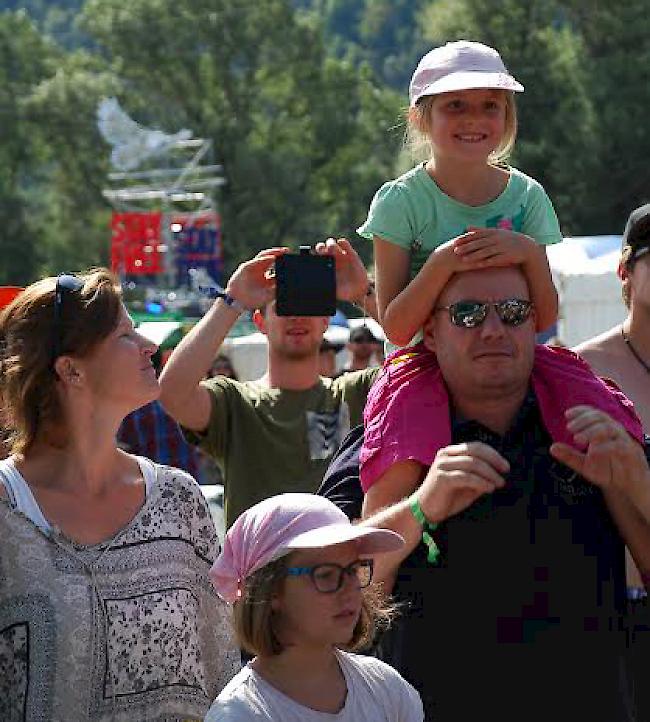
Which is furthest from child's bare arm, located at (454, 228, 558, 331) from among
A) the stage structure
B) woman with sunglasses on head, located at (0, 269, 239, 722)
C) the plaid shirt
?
the stage structure

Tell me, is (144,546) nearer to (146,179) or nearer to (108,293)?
(108,293)

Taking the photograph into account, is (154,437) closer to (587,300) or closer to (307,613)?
(307,613)

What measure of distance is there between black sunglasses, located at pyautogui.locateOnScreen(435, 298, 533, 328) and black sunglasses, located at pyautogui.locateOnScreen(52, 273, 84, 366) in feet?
2.71

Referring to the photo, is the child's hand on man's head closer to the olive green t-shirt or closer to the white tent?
the olive green t-shirt

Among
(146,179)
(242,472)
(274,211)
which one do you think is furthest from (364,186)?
(242,472)

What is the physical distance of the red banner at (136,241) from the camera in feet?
155

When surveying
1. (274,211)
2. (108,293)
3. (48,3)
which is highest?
(48,3)

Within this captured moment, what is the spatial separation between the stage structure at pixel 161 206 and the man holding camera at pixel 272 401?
3787cm

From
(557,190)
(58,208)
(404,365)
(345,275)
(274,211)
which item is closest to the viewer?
(404,365)

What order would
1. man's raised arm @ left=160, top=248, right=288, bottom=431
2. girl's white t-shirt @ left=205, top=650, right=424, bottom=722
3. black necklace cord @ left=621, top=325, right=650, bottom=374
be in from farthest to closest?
man's raised arm @ left=160, top=248, right=288, bottom=431, black necklace cord @ left=621, top=325, right=650, bottom=374, girl's white t-shirt @ left=205, top=650, right=424, bottom=722

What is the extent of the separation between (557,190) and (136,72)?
21803 mm

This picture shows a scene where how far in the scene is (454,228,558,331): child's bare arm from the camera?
3422 mm

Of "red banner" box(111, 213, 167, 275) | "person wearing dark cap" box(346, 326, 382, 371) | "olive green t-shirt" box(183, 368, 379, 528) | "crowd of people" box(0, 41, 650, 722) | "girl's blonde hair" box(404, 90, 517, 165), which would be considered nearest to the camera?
"crowd of people" box(0, 41, 650, 722)

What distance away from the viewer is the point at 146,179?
5466 cm
